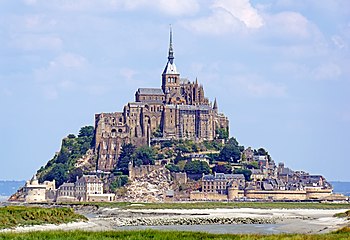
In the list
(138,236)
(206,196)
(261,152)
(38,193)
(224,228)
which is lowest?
(138,236)

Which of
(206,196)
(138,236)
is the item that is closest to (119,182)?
(206,196)

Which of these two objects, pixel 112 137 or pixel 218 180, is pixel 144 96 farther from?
pixel 218 180

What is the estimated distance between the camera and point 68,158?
14400 cm

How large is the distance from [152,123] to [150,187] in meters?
16.9

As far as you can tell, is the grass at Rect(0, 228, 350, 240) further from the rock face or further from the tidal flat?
the rock face

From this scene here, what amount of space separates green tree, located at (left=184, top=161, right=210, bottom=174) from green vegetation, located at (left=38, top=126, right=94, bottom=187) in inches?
628

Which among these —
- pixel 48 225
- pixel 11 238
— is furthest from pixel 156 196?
pixel 11 238

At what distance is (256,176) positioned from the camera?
137250 mm

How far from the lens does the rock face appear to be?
129 m

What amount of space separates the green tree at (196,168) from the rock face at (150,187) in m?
2.95

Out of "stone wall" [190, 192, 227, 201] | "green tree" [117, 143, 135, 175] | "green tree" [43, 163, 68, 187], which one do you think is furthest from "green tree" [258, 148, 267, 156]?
"green tree" [43, 163, 68, 187]

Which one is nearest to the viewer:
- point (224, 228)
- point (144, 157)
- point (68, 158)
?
point (224, 228)

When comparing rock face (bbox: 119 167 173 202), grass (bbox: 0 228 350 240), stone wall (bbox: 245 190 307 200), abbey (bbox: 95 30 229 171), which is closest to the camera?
grass (bbox: 0 228 350 240)

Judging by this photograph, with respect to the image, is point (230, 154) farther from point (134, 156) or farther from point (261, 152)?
point (134, 156)
